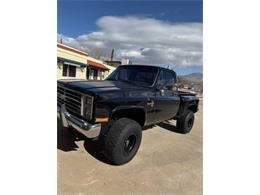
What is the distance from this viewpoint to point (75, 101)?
2732mm

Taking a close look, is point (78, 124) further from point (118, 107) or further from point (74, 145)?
point (74, 145)

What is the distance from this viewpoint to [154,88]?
11.7 ft

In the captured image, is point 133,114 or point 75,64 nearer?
point 133,114

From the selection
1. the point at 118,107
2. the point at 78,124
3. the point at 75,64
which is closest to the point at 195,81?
the point at 118,107

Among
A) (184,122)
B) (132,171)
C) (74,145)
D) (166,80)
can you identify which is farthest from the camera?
(184,122)

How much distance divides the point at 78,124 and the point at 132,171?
1074 millimetres

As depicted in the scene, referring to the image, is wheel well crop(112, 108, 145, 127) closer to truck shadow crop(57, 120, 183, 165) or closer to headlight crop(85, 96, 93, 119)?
headlight crop(85, 96, 93, 119)

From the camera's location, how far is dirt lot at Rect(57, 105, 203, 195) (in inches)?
86.9

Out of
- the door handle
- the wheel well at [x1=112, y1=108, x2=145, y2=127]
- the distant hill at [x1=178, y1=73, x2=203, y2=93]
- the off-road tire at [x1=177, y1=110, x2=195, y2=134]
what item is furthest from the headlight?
the off-road tire at [x1=177, y1=110, x2=195, y2=134]
